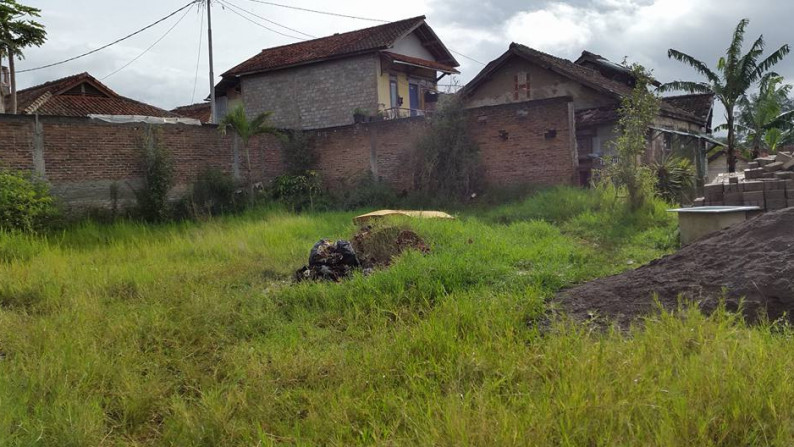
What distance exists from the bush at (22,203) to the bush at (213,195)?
309 cm

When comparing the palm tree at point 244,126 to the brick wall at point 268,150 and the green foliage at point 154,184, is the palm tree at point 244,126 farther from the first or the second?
the green foliage at point 154,184

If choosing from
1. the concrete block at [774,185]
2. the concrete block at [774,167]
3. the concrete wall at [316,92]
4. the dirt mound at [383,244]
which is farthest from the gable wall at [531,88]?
the dirt mound at [383,244]

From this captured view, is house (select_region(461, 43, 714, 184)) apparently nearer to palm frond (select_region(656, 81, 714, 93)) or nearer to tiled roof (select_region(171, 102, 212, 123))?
palm frond (select_region(656, 81, 714, 93))

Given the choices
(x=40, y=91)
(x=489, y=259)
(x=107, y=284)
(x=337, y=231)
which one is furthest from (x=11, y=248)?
(x=40, y=91)

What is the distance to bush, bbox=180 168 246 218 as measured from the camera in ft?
44.9

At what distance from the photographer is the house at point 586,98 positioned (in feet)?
54.6

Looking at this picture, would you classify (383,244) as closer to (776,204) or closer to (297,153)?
(776,204)

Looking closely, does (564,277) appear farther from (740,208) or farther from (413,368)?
(740,208)

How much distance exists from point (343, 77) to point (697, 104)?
14.4 m

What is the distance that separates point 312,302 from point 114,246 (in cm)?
507

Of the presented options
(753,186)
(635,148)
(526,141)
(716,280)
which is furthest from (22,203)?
(753,186)

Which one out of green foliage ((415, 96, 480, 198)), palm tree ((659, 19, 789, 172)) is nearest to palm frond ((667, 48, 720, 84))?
palm tree ((659, 19, 789, 172))

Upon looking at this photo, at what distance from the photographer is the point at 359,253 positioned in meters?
7.78

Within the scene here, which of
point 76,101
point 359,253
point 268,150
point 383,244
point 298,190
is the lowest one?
point 359,253
